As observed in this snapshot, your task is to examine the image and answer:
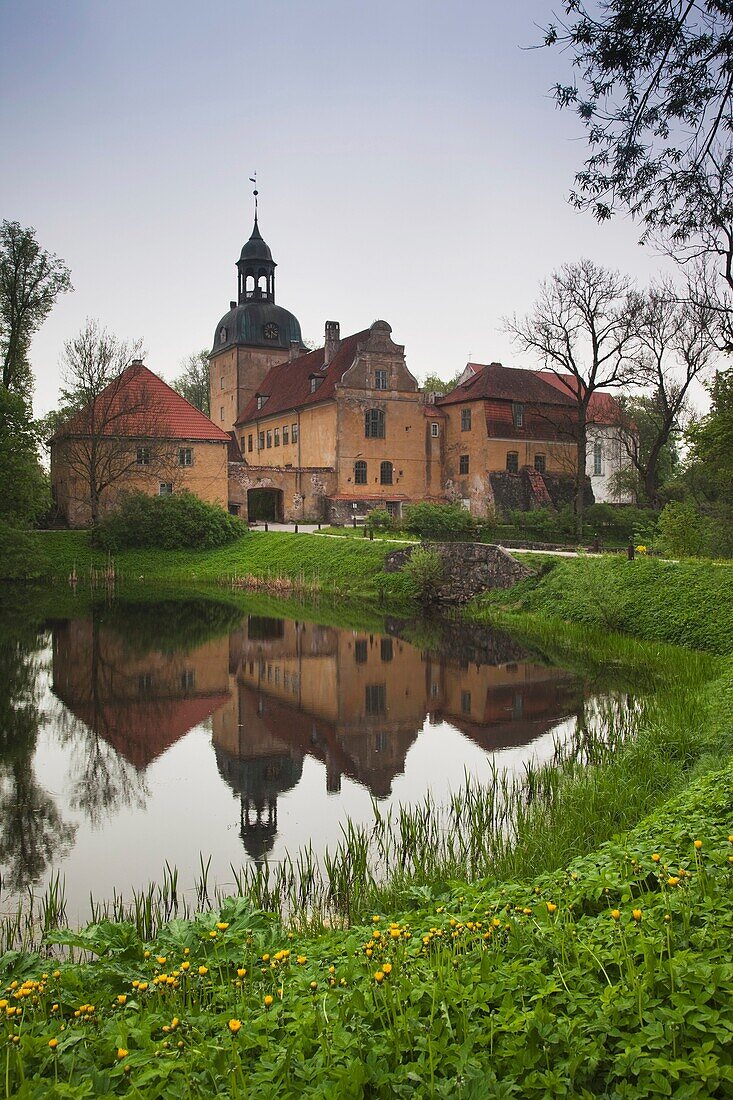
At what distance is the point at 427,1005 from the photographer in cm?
372

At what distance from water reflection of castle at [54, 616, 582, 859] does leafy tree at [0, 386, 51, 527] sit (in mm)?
10467

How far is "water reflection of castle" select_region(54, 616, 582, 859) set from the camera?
1114cm

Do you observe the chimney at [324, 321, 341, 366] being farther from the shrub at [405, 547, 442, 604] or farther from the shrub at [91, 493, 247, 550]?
the shrub at [405, 547, 442, 604]

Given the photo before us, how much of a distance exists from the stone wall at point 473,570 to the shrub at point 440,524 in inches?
242

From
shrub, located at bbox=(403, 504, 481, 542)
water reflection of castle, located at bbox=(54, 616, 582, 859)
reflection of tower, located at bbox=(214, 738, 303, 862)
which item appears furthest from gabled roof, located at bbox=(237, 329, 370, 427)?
reflection of tower, located at bbox=(214, 738, 303, 862)

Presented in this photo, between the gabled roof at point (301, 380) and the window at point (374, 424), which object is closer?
the window at point (374, 424)

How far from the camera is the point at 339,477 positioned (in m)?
46.7

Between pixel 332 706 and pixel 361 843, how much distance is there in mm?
7280

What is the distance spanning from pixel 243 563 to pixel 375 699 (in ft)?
72.8

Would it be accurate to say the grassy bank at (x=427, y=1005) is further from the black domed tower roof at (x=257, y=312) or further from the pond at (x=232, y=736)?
the black domed tower roof at (x=257, y=312)

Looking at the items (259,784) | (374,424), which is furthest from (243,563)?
(259,784)

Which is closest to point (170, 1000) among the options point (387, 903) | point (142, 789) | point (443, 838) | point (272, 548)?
point (387, 903)

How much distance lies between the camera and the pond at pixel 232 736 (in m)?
8.32

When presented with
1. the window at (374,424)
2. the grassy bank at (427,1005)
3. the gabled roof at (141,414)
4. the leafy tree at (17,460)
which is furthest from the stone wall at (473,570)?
the grassy bank at (427,1005)
